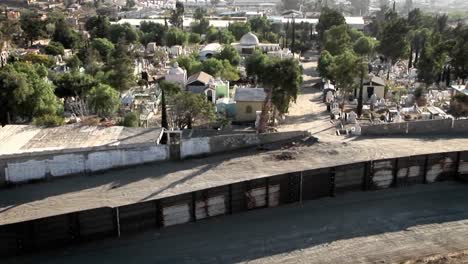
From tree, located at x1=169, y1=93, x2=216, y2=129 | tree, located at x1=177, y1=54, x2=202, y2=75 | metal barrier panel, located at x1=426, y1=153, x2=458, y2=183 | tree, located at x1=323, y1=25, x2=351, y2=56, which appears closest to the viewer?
metal barrier panel, located at x1=426, y1=153, x2=458, y2=183

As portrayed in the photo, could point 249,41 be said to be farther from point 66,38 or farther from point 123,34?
point 66,38

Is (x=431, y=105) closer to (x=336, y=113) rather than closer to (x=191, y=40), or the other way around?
(x=336, y=113)

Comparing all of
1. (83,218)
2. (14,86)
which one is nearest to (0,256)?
(83,218)

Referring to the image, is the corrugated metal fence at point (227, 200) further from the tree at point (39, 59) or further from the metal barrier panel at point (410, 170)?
the tree at point (39, 59)

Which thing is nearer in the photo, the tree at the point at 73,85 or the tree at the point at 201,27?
the tree at the point at 73,85

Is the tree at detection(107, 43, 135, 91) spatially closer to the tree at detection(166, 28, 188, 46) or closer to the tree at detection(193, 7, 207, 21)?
the tree at detection(166, 28, 188, 46)

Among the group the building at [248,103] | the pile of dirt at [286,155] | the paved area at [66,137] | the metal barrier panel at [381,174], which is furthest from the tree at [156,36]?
the metal barrier panel at [381,174]

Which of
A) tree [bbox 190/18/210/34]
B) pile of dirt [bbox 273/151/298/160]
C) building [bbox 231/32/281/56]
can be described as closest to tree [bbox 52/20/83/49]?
building [bbox 231/32/281/56]
